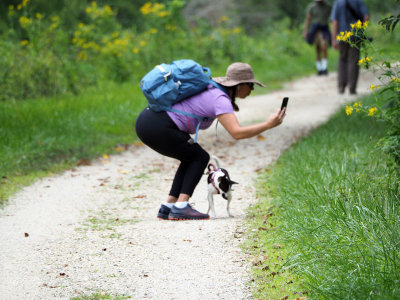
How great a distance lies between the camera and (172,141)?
544 cm

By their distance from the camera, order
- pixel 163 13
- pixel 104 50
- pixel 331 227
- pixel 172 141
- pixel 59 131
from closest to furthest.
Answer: pixel 331 227 → pixel 172 141 → pixel 59 131 → pixel 104 50 → pixel 163 13

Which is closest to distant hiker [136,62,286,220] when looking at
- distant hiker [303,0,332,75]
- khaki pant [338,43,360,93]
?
khaki pant [338,43,360,93]

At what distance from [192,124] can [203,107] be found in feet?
0.72

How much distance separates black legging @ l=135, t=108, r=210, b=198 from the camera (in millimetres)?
5422

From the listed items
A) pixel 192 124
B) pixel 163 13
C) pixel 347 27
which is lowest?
pixel 163 13

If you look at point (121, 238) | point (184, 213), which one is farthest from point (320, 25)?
point (121, 238)

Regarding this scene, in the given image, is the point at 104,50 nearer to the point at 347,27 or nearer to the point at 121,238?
the point at 347,27

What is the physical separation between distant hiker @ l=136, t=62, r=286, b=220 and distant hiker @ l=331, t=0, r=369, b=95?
22.0 feet

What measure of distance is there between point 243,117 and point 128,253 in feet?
22.2

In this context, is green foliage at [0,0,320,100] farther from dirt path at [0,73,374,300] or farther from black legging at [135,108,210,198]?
black legging at [135,108,210,198]

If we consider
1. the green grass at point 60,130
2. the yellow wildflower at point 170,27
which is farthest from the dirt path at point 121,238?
the yellow wildflower at point 170,27

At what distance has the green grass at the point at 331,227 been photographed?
3566 millimetres

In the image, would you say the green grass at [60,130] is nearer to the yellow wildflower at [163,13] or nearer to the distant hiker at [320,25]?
the yellow wildflower at [163,13]

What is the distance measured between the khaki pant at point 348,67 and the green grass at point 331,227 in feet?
17.7
